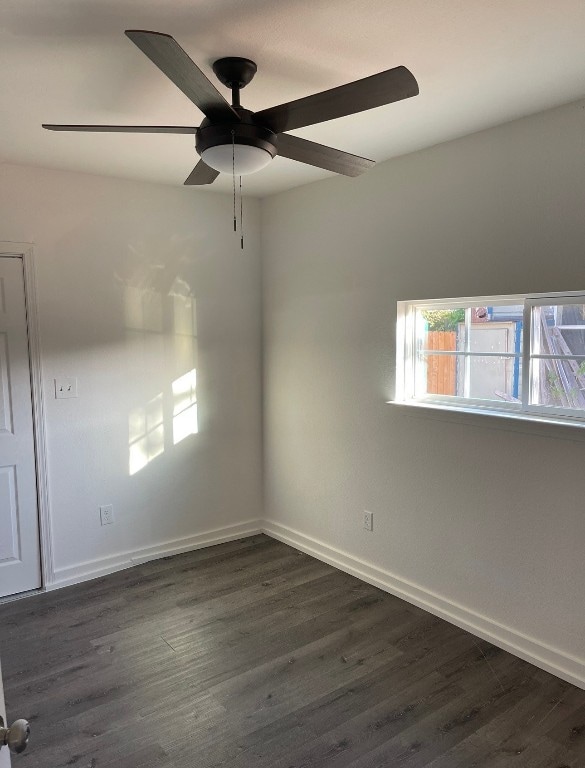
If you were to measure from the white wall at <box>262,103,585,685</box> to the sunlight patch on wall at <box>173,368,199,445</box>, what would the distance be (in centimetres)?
56

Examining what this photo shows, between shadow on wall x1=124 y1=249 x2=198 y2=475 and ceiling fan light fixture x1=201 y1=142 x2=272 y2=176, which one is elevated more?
ceiling fan light fixture x1=201 y1=142 x2=272 y2=176

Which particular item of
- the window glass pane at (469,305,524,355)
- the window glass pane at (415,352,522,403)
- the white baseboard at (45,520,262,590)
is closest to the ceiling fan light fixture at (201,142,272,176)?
the window glass pane at (469,305,524,355)

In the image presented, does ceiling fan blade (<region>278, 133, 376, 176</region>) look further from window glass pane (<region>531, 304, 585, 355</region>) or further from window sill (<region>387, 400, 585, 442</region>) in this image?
window sill (<region>387, 400, 585, 442</region>)

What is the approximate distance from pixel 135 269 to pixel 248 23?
78.5 inches

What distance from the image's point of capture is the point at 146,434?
3.52 m

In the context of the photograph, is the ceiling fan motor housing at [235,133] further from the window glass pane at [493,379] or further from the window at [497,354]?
the window glass pane at [493,379]

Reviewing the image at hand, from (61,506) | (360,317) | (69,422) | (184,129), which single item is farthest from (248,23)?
(61,506)

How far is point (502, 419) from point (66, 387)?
7.76 ft

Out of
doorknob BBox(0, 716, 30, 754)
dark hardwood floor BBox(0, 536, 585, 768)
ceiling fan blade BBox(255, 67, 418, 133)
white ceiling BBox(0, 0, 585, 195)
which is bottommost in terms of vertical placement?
dark hardwood floor BBox(0, 536, 585, 768)

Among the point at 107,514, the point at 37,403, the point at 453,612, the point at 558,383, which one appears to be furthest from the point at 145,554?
the point at 558,383

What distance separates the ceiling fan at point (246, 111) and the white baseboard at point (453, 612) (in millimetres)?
2154

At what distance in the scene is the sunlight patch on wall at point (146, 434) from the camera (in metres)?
3.46

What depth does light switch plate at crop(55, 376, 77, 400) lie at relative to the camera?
318cm

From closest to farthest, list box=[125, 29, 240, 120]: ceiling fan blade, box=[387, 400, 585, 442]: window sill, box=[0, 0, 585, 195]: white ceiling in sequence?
1. box=[125, 29, 240, 120]: ceiling fan blade
2. box=[0, 0, 585, 195]: white ceiling
3. box=[387, 400, 585, 442]: window sill
